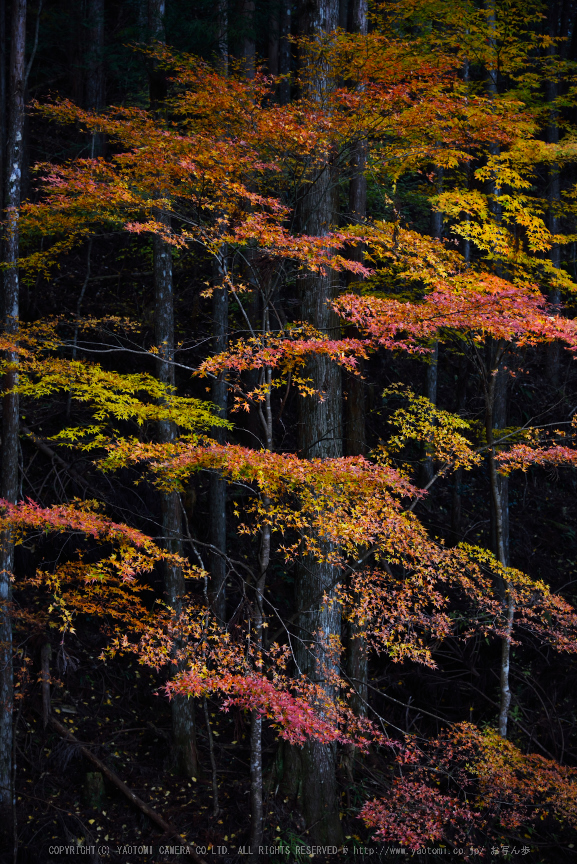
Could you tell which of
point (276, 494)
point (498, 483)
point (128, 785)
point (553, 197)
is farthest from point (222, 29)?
point (128, 785)

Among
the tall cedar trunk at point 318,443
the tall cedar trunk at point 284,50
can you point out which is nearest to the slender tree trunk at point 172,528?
the tall cedar trunk at point 318,443

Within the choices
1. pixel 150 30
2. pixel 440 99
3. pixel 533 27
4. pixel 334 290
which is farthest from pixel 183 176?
pixel 533 27

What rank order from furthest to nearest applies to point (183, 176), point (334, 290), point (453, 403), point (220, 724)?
1. point (453, 403)
2. point (220, 724)
3. point (334, 290)
4. point (183, 176)

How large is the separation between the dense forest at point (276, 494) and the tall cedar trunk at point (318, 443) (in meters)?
0.04

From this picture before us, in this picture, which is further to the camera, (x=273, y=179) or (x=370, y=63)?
(x=273, y=179)

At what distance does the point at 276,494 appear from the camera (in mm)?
6770

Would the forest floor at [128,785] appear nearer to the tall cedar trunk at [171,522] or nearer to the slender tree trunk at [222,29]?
the tall cedar trunk at [171,522]

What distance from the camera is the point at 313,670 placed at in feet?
26.0

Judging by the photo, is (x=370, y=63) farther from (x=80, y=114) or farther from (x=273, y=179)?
(x=80, y=114)

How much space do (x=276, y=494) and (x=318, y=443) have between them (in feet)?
4.95

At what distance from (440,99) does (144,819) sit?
9.40m

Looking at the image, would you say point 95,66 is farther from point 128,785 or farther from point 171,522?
point 128,785

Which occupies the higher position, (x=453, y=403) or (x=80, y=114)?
(x=80, y=114)

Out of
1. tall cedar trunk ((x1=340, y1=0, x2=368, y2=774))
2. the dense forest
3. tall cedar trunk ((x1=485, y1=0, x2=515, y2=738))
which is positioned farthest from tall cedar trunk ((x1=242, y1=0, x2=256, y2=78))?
tall cedar trunk ((x1=485, y1=0, x2=515, y2=738))
